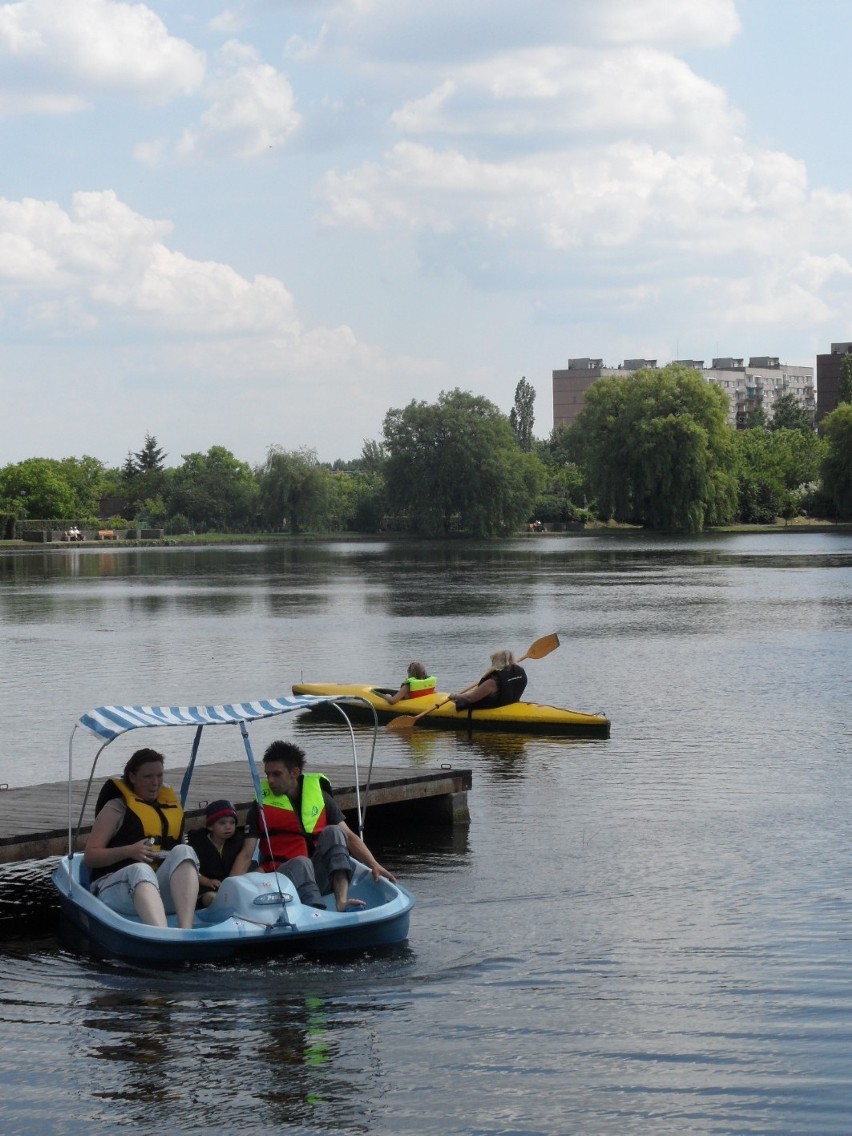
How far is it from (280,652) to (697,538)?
3183 inches

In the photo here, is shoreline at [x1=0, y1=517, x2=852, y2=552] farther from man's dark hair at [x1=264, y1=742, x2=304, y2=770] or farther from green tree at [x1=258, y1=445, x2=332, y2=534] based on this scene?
man's dark hair at [x1=264, y1=742, x2=304, y2=770]

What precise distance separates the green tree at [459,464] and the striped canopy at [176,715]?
105m

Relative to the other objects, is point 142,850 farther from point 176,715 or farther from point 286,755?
point 286,755

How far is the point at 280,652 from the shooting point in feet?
119

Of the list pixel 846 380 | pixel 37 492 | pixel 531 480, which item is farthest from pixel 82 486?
pixel 846 380

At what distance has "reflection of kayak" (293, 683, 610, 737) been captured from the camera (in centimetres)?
2209

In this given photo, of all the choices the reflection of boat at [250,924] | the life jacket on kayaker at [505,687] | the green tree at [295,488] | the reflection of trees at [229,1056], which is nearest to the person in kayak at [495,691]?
the life jacket on kayaker at [505,687]

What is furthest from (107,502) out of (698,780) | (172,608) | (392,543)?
(698,780)

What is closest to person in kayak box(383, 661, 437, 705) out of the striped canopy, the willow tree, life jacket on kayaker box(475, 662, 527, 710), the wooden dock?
life jacket on kayaker box(475, 662, 527, 710)

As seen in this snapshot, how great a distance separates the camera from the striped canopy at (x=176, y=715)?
11.7 m

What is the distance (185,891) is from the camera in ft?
36.2

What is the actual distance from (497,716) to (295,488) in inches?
4487

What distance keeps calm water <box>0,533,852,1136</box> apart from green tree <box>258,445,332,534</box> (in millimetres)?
104057

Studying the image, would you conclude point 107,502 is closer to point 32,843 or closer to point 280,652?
point 280,652
